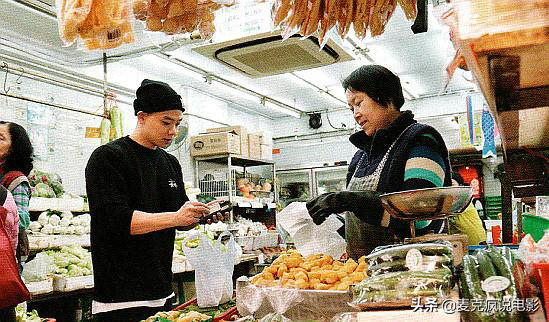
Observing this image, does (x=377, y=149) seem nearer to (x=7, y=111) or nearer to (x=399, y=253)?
(x=399, y=253)

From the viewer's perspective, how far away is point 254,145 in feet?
28.0

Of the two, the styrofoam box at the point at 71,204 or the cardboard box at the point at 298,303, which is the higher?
the styrofoam box at the point at 71,204

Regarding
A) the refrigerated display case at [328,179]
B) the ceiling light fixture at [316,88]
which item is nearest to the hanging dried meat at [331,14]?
the ceiling light fixture at [316,88]

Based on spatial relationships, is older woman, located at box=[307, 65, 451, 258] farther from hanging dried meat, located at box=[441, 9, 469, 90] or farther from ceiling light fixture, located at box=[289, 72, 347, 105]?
ceiling light fixture, located at box=[289, 72, 347, 105]

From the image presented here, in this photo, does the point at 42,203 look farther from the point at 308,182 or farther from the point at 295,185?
the point at 295,185

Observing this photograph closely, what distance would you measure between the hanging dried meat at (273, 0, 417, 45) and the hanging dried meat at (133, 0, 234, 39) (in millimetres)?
200

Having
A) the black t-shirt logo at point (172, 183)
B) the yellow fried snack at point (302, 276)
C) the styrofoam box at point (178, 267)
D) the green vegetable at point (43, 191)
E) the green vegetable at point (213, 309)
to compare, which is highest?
the green vegetable at point (43, 191)

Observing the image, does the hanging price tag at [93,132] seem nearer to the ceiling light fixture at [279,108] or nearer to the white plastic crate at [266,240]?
the white plastic crate at [266,240]

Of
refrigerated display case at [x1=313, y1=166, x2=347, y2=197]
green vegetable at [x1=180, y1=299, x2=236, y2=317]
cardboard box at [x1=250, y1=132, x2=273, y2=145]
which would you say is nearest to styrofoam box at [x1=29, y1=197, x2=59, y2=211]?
green vegetable at [x1=180, y1=299, x2=236, y2=317]

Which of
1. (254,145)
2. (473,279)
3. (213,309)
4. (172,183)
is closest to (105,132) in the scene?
(172,183)

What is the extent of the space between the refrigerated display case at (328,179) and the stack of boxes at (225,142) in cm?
226

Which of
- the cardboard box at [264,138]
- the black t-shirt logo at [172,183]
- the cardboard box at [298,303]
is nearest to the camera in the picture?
the cardboard box at [298,303]

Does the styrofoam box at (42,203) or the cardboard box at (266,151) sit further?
the cardboard box at (266,151)

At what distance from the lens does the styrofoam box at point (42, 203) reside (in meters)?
4.62
